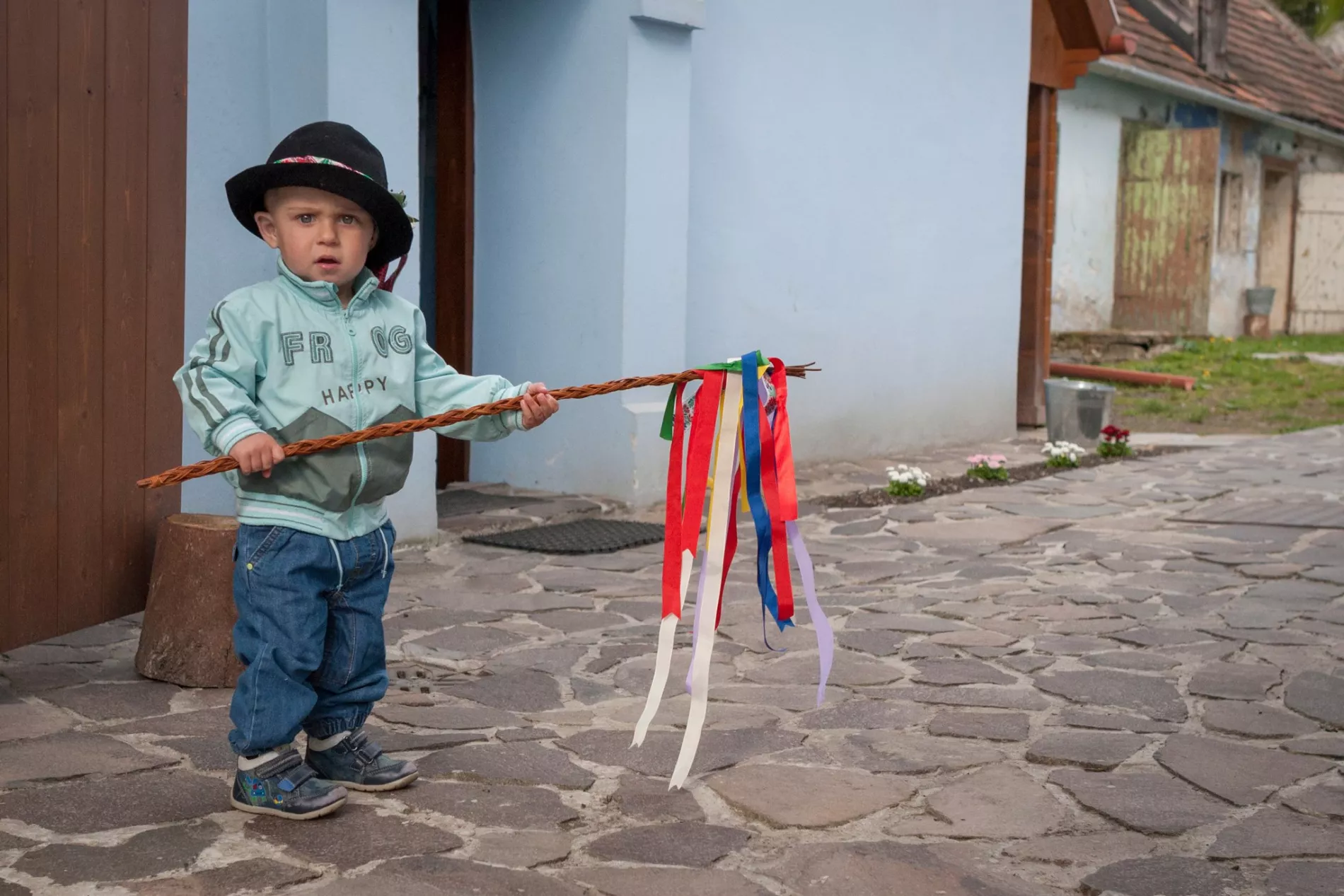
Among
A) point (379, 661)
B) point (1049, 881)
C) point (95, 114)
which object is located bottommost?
point (1049, 881)

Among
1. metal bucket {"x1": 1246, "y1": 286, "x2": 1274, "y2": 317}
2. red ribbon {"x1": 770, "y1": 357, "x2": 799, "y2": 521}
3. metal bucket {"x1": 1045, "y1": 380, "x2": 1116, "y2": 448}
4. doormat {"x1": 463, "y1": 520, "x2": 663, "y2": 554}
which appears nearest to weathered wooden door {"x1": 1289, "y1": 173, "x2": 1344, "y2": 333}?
metal bucket {"x1": 1246, "y1": 286, "x2": 1274, "y2": 317}

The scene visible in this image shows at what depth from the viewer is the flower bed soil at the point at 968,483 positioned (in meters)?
7.46

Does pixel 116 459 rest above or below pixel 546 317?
below

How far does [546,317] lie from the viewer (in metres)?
7.14

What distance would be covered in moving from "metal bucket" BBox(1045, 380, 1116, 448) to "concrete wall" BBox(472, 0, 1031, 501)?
Answer: 0.40 meters

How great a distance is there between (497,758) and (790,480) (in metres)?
0.95

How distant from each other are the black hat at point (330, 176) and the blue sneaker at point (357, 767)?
107 cm

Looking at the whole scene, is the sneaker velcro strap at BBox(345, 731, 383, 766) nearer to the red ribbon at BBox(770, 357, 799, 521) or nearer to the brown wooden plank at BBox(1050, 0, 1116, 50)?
the red ribbon at BBox(770, 357, 799, 521)

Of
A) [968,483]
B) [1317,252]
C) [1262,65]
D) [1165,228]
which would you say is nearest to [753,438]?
[968,483]

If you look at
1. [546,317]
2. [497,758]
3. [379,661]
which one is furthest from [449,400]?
[546,317]

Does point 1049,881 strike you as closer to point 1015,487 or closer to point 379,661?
point 379,661

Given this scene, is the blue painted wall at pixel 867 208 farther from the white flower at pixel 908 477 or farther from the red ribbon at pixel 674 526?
the red ribbon at pixel 674 526

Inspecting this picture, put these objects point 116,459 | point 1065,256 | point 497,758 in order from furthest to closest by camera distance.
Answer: point 1065,256, point 116,459, point 497,758

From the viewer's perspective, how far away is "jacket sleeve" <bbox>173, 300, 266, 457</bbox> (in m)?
2.79
